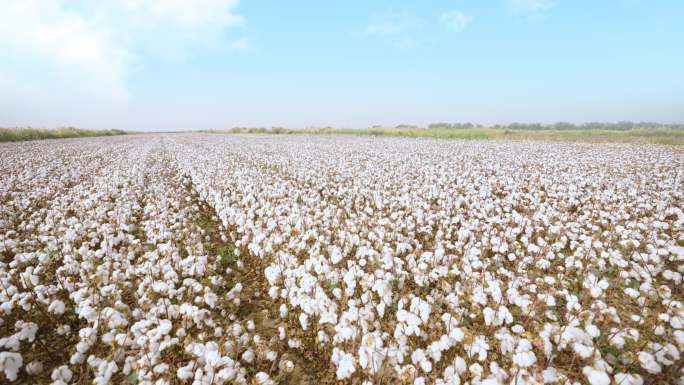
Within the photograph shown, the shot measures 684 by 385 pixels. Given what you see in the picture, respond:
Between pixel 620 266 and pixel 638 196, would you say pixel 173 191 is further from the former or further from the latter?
pixel 638 196

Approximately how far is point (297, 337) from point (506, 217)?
219 inches

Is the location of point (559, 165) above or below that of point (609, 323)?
above

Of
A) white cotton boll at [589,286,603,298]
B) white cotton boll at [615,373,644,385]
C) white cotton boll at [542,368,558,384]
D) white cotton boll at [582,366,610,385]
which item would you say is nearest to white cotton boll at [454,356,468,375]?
white cotton boll at [542,368,558,384]

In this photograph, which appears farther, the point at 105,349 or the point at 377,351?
the point at 105,349

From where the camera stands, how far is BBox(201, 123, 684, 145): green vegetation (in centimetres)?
3212

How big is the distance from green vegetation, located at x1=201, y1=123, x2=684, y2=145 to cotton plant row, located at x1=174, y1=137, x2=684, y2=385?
101 ft

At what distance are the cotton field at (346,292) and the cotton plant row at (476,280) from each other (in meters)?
0.03

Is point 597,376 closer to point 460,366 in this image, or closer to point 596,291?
point 460,366

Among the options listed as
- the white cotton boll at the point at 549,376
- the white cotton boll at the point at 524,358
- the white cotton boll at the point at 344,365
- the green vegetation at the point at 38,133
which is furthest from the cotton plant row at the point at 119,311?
the green vegetation at the point at 38,133

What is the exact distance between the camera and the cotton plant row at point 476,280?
8.96ft

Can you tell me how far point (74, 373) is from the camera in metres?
3.02

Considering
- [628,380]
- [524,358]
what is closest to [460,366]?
[524,358]

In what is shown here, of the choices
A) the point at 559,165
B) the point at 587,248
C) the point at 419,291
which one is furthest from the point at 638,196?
the point at 419,291

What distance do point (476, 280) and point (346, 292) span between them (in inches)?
74.9
